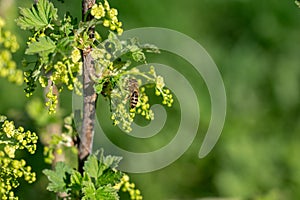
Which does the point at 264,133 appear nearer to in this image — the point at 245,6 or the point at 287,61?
the point at 287,61

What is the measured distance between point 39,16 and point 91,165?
0.60m

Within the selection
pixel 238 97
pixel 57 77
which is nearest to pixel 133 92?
pixel 57 77

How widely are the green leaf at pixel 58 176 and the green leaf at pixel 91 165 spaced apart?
0.11 m

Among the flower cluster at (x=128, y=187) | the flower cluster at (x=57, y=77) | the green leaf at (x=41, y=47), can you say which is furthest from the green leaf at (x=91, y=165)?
the green leaf at (x=41, y=47)

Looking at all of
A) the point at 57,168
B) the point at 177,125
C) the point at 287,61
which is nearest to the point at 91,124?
the point at 57,168

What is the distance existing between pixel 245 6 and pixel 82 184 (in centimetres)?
409

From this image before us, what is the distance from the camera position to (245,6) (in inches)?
246

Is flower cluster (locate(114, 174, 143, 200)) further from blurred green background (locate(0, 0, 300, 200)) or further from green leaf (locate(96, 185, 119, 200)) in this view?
blurred green background (locate(0, 0, 300, 200))

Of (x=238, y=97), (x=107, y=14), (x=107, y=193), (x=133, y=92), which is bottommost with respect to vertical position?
(x=107, y=193)

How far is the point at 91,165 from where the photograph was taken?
8.29 ft

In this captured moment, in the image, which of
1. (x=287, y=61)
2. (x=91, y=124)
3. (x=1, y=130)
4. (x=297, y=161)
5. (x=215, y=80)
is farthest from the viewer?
(x=287, y=61)

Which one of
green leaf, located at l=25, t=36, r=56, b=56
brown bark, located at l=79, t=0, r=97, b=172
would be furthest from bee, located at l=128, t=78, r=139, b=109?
green leaf, located at l=25, t=36, r=56, b=56

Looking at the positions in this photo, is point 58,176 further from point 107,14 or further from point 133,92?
point 107,14

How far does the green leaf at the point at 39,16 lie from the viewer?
231 cm
